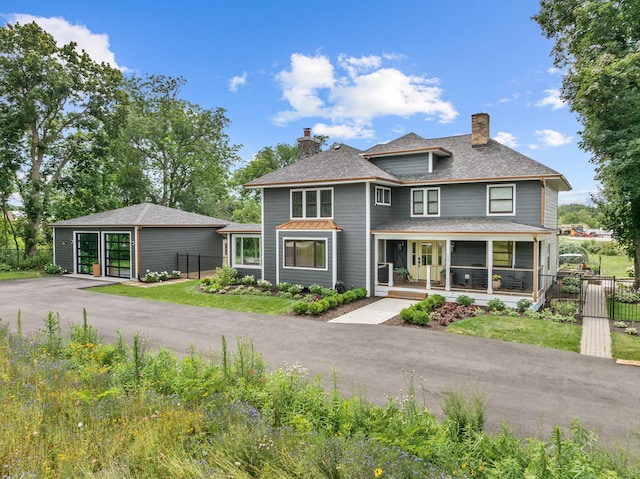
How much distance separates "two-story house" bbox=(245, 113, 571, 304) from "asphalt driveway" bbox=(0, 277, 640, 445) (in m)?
5.32

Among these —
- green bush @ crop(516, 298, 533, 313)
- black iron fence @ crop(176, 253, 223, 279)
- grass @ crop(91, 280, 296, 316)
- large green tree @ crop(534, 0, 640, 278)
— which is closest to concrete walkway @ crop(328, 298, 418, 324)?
grass @ crop(91, 280, 296, 316)

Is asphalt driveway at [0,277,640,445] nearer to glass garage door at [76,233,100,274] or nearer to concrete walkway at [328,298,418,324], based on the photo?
concrete walkway at [328,298,418,324]

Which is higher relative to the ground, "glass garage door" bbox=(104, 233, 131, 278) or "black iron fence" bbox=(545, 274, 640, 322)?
"glass garage door" bbox=(104, 233, 131, 278)

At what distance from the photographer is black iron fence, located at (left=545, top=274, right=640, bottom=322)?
14141 millimetres

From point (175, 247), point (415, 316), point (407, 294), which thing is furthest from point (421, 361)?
point (175, 247)

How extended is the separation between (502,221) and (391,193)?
17.2ft

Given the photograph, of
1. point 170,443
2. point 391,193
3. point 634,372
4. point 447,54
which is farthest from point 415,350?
point 447,54

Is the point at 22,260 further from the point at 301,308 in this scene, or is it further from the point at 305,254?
the point at 301,308

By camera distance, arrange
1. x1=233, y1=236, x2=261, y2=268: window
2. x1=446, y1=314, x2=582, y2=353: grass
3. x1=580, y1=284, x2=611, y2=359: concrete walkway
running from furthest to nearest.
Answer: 1. x1=233, y1=236, x2=261, y2=268: window
2. x1=446, y1=314, x2=582, y2=353: grass
3. x1=580, y1=284, x2=611, y2=359: concrete walkway

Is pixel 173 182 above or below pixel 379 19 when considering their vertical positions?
below

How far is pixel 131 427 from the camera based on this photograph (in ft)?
15.2

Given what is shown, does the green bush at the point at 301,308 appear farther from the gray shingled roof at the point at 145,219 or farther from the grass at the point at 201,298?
the gray shingled roof at the point at 145,219

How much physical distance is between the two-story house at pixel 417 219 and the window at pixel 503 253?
0.14ft

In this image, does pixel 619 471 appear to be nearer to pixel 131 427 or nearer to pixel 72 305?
pixel 131 427
